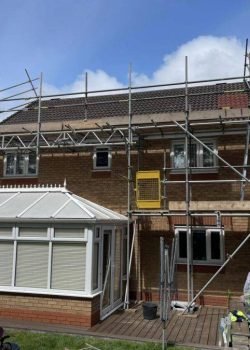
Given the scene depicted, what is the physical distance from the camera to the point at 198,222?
12414 mm

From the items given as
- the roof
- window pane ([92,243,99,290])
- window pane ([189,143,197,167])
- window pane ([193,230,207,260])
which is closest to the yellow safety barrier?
window pane ([189,143,197,167])

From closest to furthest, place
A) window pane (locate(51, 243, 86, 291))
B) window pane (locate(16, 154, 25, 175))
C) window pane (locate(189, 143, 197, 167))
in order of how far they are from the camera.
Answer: window pane (locate(51, 243, 86, 291)) → window pane (locate(189, 143, 197, 167)) → window pane (locate(16, 154, 25, 175))

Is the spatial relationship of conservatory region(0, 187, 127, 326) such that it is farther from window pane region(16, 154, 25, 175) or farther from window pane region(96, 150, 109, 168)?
window pane region(16, 154, 25, 175)

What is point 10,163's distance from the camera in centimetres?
1477

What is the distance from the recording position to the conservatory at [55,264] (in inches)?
384

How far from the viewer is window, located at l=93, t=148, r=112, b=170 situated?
1378 centimetres

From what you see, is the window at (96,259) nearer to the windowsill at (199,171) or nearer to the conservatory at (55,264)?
the conservatory at (55,264)

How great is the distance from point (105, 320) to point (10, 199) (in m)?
4.59

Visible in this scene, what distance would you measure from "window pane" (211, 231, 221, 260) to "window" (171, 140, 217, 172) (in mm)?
2024

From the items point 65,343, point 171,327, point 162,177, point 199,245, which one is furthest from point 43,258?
point 199,245

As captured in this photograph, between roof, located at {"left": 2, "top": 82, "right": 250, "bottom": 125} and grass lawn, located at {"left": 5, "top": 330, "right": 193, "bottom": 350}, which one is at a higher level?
roof, located at {"left": 2, "top": 82, "right": 250, "bottom": 125}

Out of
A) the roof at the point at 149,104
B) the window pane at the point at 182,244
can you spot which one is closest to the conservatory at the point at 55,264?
the window pane at the point at 182,244

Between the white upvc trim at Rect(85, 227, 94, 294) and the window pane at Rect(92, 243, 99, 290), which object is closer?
the white upvc trim at Rect(85, 227, 94, 294)

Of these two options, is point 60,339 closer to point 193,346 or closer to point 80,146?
point 193,346
